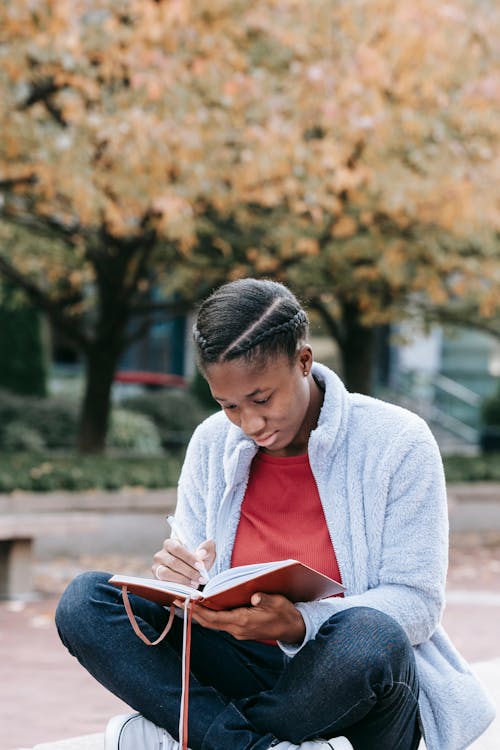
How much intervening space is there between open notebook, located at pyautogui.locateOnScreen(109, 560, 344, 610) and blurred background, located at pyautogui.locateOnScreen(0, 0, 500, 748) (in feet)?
16.9

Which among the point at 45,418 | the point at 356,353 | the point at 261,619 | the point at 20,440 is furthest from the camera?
the point at 45,418

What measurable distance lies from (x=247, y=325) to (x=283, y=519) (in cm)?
59

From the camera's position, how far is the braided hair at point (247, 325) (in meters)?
3.01

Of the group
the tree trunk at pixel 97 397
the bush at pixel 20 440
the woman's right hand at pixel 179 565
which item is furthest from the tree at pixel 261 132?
the woman's right hand at pixel 179 565

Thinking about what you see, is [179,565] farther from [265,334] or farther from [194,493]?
[265,334]

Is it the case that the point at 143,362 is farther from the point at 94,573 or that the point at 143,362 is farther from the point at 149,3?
the point at 94,573

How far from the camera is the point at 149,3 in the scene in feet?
26.7

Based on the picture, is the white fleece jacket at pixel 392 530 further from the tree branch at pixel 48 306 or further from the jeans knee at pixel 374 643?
the tree branch at pixel 48 306

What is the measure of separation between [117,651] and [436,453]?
1.01 metres

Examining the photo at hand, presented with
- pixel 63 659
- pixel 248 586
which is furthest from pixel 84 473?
pixel 248 586

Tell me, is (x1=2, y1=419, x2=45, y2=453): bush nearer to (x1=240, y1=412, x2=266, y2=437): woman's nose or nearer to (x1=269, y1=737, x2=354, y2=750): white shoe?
(x1=240, y1=412, x2=266, y2=437): woman's nose

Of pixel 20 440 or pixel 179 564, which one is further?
pixel 20 440

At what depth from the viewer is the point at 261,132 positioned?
8.88m

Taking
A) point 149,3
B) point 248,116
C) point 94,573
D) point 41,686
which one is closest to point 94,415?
point 248,116
